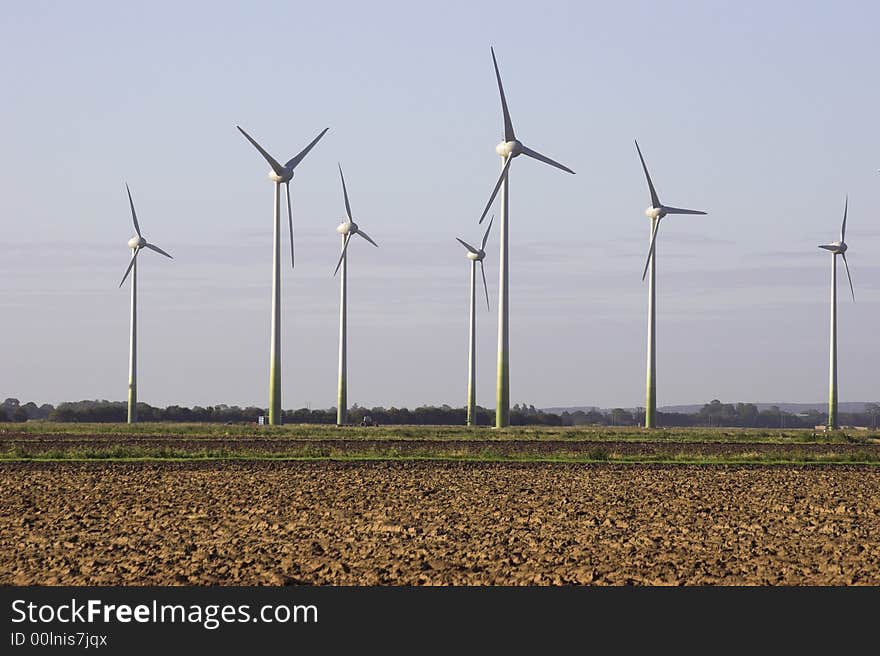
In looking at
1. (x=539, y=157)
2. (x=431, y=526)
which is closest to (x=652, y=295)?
(x=539, y=157)

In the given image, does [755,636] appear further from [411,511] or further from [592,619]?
[411,511]

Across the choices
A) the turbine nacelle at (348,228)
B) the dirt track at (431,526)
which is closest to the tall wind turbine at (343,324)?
the turbine nacelle at (348,228)

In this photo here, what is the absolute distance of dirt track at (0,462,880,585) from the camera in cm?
2625

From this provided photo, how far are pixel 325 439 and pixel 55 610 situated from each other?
6508 centimetres

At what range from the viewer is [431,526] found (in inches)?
1340

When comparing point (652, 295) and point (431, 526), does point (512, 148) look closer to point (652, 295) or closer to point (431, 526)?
point (652, 295)

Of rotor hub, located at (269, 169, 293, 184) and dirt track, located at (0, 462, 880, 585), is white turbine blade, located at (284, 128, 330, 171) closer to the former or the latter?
rotor hub, located at (269, 169, 293, 184)

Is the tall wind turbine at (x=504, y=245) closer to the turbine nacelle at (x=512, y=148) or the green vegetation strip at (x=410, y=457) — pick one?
the turbine nacelle at (x=512, y=148)

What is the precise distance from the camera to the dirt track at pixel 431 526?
26.2m

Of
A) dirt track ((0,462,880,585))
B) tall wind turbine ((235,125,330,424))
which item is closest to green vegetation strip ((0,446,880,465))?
dirt track ((0,462,880,585))

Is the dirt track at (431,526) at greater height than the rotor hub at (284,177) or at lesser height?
lesser

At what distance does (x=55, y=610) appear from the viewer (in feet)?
68.0

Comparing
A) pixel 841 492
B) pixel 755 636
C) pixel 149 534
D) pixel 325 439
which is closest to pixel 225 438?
pixel 325 439

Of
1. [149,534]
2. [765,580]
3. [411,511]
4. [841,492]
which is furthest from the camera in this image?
[841,492]
